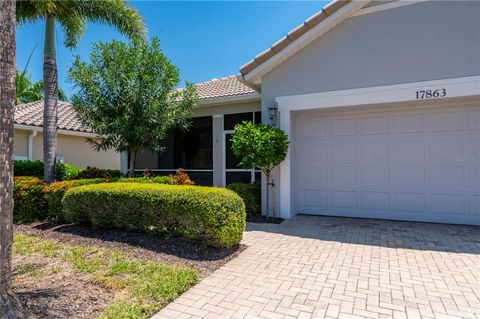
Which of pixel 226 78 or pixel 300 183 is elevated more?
pixel 226 78

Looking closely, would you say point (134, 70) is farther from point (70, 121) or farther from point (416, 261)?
point (70, 121)

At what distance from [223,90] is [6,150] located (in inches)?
341

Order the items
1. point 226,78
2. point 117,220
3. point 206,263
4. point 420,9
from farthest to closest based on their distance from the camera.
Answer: point 226,78 → point 420,9 → point 117,220 → point 206,263

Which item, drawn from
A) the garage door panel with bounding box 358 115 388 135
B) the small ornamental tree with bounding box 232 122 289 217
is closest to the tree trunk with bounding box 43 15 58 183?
the small ornamental tree with bounding box 232 122 289 217

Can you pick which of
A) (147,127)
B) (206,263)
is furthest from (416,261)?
(147,127)

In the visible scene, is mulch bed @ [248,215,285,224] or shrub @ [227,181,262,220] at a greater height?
shrub @ [227,181,262,220]

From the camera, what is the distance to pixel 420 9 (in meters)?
6.62

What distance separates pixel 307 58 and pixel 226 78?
6.50 meters

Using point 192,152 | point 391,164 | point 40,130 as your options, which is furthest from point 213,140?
point 40,130

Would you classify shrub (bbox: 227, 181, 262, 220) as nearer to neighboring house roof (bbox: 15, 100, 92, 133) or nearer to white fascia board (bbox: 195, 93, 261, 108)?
white fascia board (bbox: 195, 93, 261, 108)

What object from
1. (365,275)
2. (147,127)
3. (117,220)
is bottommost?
(365,275)

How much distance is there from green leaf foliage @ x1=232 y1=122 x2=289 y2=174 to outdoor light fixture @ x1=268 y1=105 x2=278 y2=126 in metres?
0.43

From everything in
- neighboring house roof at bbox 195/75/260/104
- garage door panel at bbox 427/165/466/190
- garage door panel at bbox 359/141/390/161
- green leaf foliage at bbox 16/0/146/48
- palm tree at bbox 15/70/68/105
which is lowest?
garage door panel at bbox 427/165/466/190

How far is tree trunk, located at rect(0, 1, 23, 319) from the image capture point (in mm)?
2914
